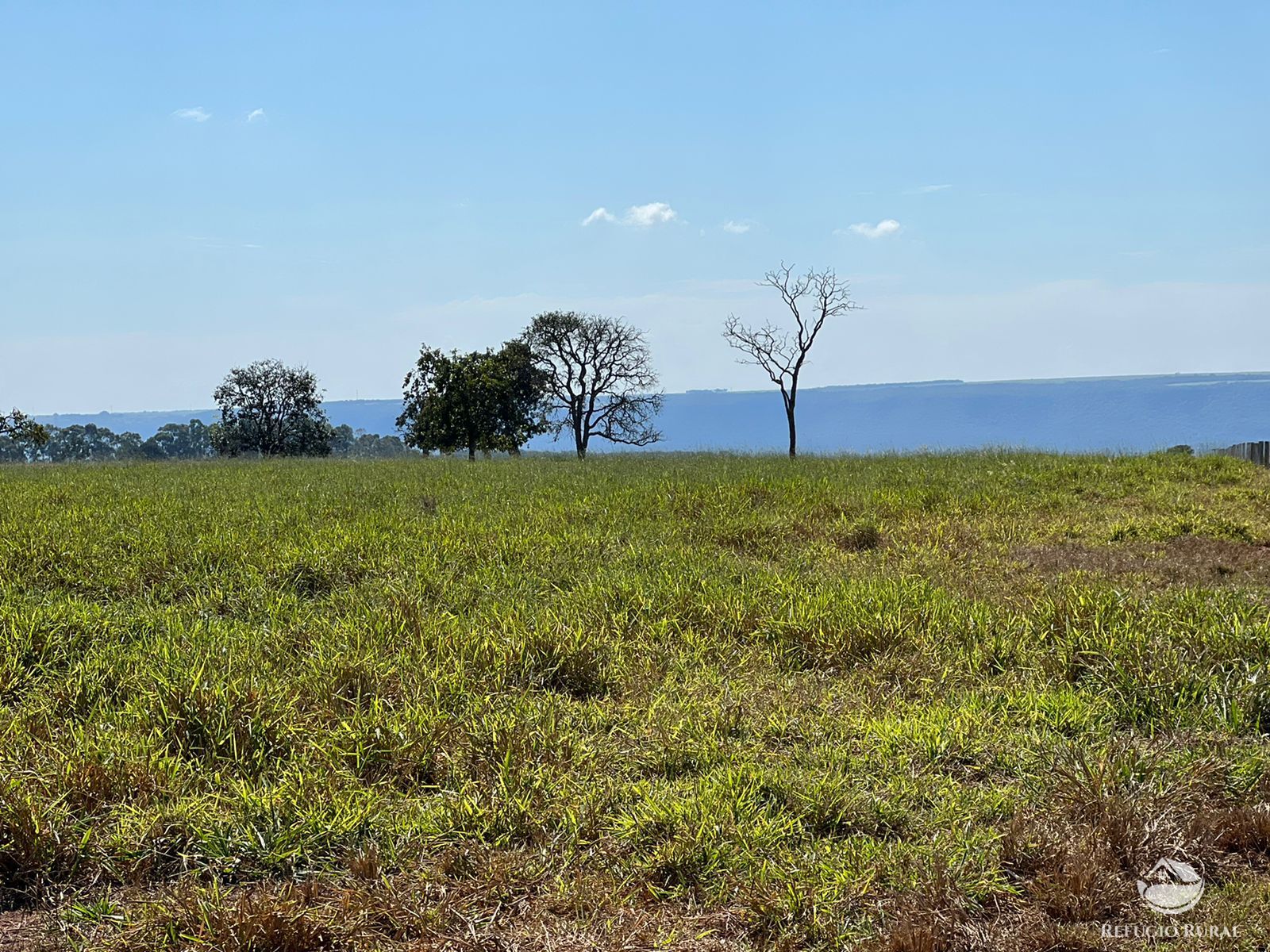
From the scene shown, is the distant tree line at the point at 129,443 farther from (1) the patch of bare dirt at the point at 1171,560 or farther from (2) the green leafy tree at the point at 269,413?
(1) the patch of bare dirt at the point at 1171,560

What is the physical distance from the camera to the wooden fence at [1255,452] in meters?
21.1

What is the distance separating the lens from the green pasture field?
3740mm

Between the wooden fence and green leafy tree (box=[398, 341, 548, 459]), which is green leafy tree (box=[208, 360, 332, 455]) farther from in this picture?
the wooden fence

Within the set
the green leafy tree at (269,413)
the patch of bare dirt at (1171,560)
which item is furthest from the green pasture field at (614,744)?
the green leafy tree at (269,413)

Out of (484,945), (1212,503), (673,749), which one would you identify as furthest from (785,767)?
(1212,503)

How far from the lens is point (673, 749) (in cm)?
512

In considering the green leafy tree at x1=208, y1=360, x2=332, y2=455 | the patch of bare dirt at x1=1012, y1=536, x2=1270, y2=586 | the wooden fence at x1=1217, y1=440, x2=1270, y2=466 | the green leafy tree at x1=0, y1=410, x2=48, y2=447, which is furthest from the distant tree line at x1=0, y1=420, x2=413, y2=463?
the patch of bare dirt at x1=1012, y1=536, x2=1270, y2=586

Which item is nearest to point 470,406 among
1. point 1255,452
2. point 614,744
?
point 1255,452

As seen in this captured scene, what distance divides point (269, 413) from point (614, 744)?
70.9m

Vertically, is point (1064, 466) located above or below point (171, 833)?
above

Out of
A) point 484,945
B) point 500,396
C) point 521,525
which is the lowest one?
point 484,945

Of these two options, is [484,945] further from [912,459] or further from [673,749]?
[912,459]

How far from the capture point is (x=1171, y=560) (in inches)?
432

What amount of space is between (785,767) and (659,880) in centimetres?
112
